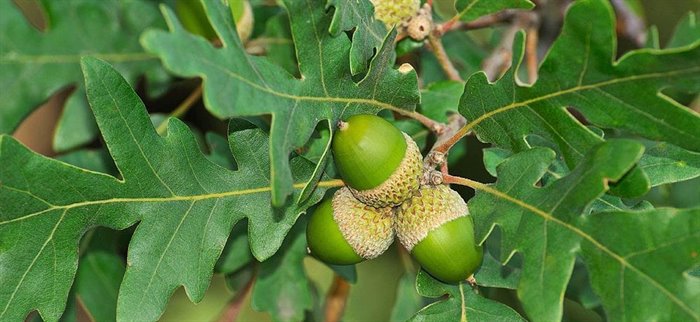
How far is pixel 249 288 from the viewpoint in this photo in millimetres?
2025

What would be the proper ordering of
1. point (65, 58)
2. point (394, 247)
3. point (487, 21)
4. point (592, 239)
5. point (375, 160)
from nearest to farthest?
point (592, 239)
point (375, 160)
point (65, 58)
point (487, 21)
point (394, 247)

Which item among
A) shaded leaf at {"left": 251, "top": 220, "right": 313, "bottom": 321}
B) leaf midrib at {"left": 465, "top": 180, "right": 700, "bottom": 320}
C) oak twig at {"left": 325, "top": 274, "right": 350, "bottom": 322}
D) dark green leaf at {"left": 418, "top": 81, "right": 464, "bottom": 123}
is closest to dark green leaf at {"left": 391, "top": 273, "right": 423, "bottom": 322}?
oak twig at {"left": 325, "top": 274, "right": 350, "bottom": 322}

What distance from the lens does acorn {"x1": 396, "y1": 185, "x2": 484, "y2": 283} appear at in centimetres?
131

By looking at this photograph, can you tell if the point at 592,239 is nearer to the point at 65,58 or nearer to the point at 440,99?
the point at 440,99

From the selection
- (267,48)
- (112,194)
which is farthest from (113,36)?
(112,194)

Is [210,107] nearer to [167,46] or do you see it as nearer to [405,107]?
[167,46]

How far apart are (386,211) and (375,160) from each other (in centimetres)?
15

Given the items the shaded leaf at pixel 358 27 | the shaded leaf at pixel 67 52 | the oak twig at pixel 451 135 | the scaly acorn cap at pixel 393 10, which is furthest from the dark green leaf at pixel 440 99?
the shaded leaf at pixel 67 52

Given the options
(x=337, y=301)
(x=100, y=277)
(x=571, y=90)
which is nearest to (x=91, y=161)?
(x=100, y=277)

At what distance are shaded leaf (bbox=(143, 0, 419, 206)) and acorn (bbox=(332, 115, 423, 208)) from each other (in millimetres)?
46

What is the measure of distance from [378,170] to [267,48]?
60cm

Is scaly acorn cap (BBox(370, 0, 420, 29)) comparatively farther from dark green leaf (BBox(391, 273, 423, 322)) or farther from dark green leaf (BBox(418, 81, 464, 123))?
dark green leaf (BBox(391, 273, 423, 322))

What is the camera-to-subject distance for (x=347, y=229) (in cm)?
134

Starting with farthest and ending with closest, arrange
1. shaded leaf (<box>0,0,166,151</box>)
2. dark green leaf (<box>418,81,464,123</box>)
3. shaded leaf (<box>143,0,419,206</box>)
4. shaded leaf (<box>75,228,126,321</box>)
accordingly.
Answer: shaded leaf (<box>0,0,166,151</box>), shaded leaf (<box>75,228,126,321</box>), dark green leaf (<box>418,81,464,123</box>), shaded leaf (<box>143,0,419,206</box>)
